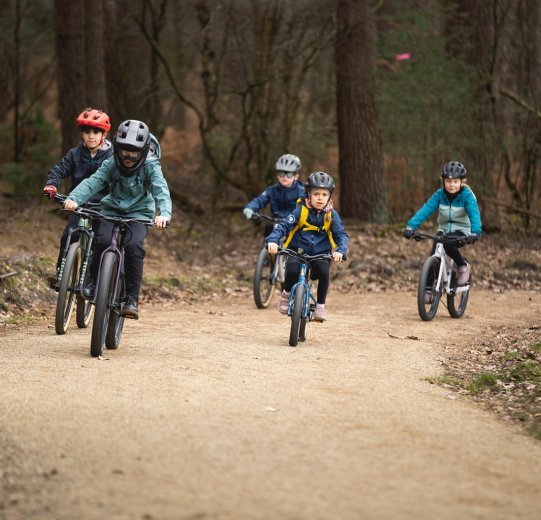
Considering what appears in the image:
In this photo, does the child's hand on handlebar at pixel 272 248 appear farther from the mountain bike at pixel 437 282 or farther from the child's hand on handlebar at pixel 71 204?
the mountain bike at pixel 437 282

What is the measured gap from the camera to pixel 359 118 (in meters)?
19.8

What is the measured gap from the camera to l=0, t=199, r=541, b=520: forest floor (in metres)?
4.84

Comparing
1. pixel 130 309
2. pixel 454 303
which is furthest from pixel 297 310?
pixel 454 303

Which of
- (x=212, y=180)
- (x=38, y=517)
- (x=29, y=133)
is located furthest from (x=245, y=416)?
(x=29, y=133)

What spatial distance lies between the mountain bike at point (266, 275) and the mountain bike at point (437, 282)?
1.90m

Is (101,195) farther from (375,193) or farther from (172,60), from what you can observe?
(172,60)

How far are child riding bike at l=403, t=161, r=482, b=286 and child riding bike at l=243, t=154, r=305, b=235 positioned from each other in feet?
5.84

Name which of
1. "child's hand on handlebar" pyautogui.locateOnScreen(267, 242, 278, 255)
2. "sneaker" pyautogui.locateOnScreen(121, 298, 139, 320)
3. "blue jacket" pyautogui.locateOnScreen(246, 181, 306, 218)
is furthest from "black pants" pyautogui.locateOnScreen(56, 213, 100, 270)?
"blue jacket" pyautogui.locateOnScreen(246, 181, 306, 218)

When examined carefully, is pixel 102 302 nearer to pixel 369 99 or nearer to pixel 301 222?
pixel 301 222

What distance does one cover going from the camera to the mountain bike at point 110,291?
A: 8.27 meters

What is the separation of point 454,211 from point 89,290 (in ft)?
17.8

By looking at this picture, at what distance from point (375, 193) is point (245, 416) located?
1386cm

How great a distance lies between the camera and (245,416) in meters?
6.39

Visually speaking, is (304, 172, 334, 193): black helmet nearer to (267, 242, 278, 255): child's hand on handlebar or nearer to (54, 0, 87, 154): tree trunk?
(267, 242, 278, 255): child's hand on handlebar
